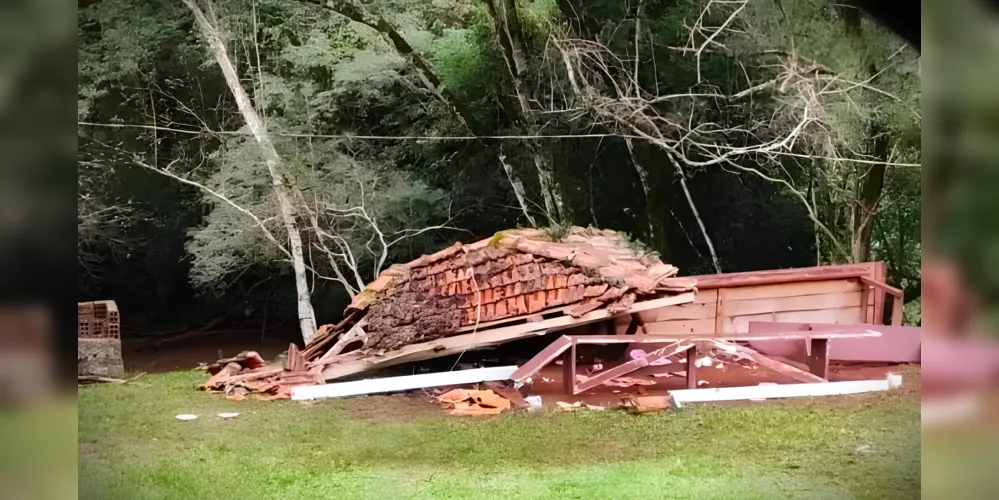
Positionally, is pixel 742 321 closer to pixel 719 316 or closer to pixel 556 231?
pixel 719 316

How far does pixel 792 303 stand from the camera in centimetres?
303

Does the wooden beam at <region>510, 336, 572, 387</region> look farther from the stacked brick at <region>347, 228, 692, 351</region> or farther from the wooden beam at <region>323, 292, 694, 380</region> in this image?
the stacked brick at <region>347, 228, 692, 351</region>

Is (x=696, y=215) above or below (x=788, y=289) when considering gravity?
above

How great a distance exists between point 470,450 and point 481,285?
2.33 ft

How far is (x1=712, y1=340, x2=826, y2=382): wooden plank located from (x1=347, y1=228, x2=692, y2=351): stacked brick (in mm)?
436

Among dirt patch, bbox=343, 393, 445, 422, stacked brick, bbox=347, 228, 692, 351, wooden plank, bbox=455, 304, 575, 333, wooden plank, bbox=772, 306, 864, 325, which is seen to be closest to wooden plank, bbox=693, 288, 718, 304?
stacked brick, bbox=347, 228, 692, 351

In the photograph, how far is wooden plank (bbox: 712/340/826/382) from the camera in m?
2.97

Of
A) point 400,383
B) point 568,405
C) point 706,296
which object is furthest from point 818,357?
point 400,383
